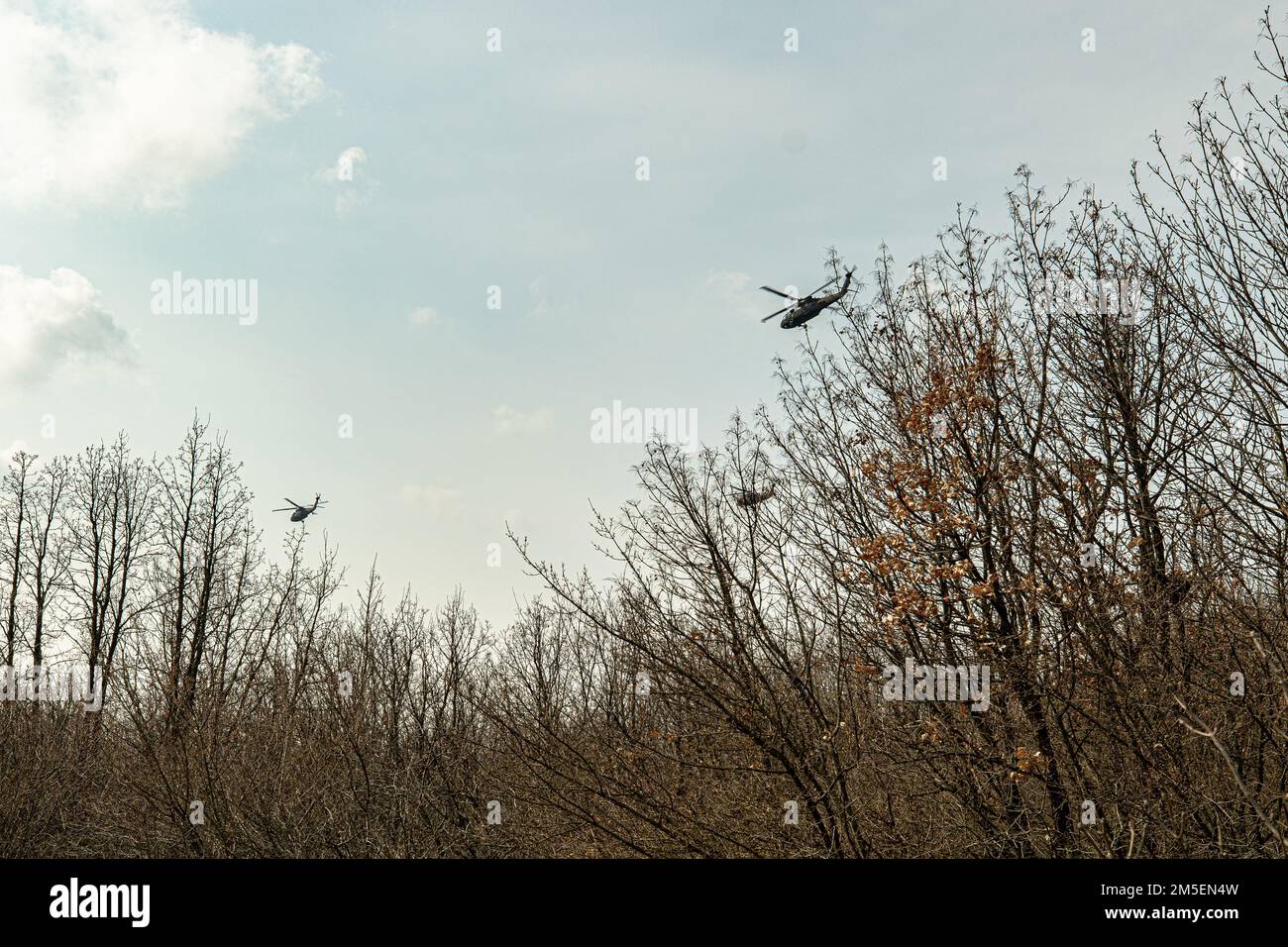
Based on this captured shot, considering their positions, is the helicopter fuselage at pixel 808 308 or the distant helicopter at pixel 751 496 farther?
the helicopter fuselage at pixel 808 308

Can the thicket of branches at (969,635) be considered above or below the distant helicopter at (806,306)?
below

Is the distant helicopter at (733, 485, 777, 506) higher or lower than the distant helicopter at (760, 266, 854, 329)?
lower

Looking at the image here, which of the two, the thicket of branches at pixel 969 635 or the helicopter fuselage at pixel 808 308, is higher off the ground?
the helicopter fuselage at pixel 808 308

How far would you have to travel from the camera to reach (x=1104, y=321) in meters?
11.2

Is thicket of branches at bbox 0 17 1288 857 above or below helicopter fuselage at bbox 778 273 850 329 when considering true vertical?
below

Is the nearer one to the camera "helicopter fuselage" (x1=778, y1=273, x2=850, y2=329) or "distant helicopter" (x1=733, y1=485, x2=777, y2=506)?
"distant helicopter" (x1=733, y1=485, x2=777, y2=506)

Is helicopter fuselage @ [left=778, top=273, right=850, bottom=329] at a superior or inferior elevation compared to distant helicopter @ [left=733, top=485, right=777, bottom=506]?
superior

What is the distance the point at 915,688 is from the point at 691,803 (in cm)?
274

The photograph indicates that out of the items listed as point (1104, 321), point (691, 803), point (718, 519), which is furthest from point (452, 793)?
point (1104, 321)

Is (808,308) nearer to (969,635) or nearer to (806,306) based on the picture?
(806,306)

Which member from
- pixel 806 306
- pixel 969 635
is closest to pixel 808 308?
pixel 806 306

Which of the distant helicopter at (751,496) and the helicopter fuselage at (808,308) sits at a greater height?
the helicopter fuselage at (808,308)
